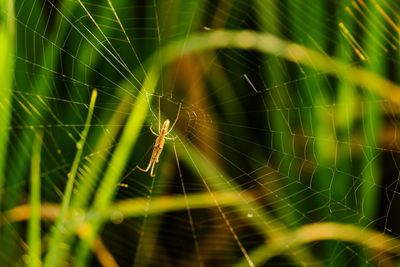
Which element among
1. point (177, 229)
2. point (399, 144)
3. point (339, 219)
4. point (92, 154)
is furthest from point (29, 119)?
point (399, 144)

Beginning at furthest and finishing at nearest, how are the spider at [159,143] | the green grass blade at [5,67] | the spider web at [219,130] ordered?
the spider at [159,143]
the spider web at [219,130]
the green grass blade at [5,67]

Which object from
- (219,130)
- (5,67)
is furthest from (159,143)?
(5,67)

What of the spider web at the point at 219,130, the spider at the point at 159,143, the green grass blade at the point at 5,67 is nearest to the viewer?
the green grass blade at the point at 5,67

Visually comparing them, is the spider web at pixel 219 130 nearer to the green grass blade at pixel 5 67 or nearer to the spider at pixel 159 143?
the spider at pixel 159 143

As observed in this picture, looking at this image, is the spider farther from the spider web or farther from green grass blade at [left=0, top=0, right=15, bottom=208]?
green grass blade at [left=0, top=0, right=15, bottom=208]

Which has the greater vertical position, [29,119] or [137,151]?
[29,119]

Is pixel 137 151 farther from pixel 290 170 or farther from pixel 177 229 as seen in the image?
pixel 290 170

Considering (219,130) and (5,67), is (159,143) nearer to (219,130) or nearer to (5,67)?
(219,130)

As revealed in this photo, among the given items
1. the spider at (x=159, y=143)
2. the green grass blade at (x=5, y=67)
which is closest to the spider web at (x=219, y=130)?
the spider at (x=159, y=143)

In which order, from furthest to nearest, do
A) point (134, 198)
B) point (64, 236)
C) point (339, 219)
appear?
1. point (134, 198)
2. point (339, 219)
3. point (64, 236)
